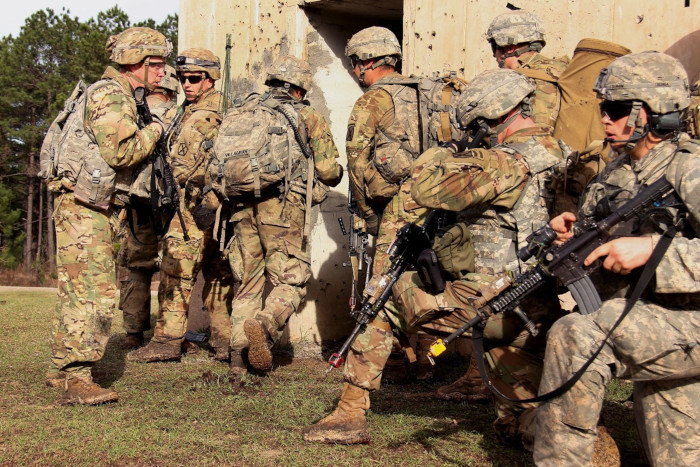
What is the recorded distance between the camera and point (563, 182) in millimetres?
4188

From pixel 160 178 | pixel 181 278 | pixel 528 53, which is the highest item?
pixel 528 53

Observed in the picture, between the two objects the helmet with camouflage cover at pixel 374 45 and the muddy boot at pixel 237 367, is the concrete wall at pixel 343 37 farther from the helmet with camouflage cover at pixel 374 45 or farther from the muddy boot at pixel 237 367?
the muddy boot at pixel 237 367

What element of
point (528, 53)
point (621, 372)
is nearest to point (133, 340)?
point (528, 53)

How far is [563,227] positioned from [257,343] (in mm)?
2608

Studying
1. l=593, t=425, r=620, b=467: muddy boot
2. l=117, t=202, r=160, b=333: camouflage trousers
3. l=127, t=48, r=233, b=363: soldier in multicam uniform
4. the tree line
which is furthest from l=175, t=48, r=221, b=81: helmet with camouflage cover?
the tree line

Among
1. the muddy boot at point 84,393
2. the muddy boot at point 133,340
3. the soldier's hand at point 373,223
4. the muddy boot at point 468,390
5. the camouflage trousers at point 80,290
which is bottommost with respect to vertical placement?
the muddy boot at point 133,340

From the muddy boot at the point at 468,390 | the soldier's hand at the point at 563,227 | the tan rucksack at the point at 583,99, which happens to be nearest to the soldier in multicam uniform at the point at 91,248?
the muddy boot at the point at 468,390

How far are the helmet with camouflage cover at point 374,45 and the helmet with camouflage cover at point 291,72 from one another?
0.41 meters

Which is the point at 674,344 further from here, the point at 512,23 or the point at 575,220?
the point at 512,23

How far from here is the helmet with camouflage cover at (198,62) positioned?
22.9ft

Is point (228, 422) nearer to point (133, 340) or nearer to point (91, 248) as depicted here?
point (91, 248)

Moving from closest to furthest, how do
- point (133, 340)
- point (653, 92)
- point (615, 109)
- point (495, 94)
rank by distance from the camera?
point (653, 92) → point (615, 109) → point (495, 94) → point (133, 340)

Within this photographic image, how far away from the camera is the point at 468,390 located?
555 cm

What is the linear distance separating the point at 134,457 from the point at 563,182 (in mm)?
2689
